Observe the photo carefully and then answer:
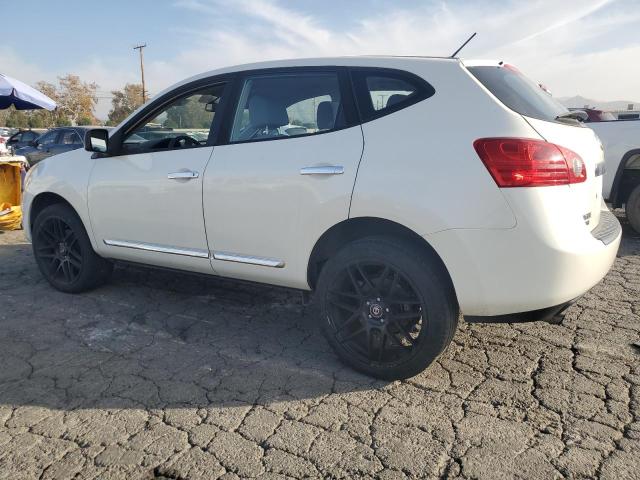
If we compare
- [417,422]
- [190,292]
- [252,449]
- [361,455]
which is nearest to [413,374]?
[417,422]

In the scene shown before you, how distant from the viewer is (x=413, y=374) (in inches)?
111

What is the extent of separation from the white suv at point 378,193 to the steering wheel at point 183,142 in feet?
0.07

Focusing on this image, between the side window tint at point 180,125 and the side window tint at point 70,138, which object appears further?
the side window tint at point 70,138

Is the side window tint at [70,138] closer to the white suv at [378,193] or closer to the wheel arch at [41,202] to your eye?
the wheel arch at [41,202]

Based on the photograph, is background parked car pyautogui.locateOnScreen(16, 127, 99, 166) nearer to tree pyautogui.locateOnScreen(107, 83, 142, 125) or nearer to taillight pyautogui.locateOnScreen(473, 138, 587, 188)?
taillight pyautogui.locateOnScreen(473, 138, 587, 188)

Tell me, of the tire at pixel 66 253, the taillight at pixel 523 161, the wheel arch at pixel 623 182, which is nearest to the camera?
the taillight at pixel 523 161

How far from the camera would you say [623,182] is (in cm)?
638

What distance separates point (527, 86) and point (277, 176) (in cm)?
153

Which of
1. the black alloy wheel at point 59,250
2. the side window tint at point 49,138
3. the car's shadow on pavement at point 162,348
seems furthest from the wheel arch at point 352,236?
the side window tint at point 49,138

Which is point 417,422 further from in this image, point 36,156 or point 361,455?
point 36,156

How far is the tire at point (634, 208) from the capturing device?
6.22 meters

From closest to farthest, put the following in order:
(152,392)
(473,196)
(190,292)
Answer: (473,196) < (152,392) < (190,292)

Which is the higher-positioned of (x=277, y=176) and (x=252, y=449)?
(x=277, y=176)

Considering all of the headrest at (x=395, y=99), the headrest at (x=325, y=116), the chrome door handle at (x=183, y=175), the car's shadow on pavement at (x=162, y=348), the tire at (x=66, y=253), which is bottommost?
the car's shadow on pavement at (x=162, y=348)
